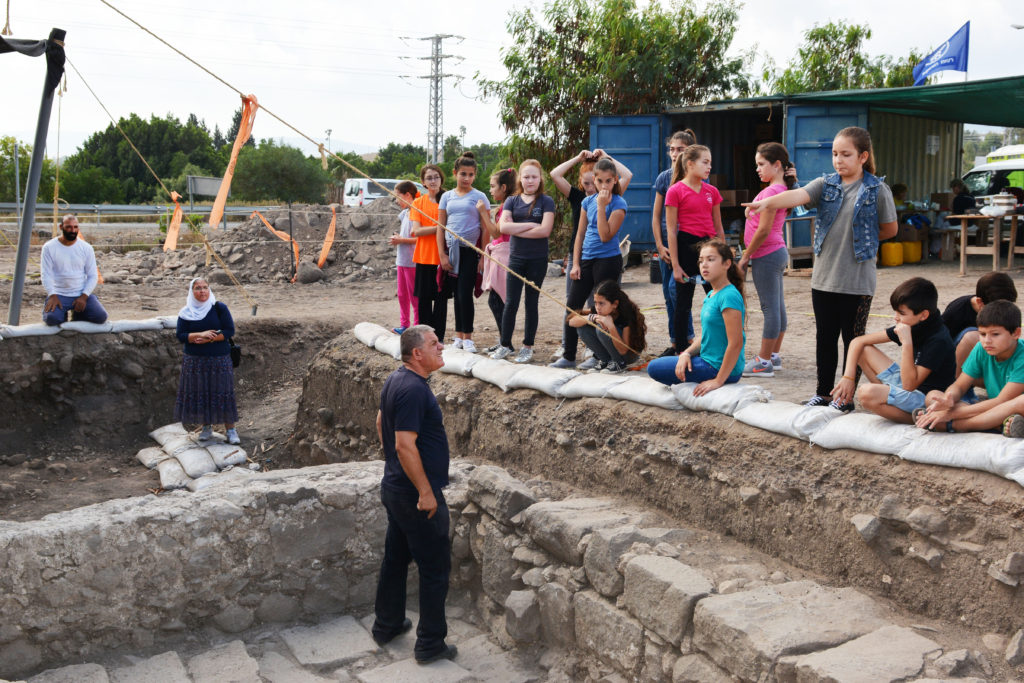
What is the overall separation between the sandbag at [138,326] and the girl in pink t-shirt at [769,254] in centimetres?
702

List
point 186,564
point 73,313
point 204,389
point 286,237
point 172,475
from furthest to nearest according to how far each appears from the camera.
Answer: point 286,237 → point 73,313 → point 204,389 → point 172,475 → point 186,564

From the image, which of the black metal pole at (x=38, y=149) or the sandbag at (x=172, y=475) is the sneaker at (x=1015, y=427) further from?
the black metal pole at (x=38, y=149)

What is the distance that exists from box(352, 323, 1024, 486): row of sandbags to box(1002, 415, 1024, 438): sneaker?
0.11 feet

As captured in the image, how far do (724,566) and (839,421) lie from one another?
2.77ft

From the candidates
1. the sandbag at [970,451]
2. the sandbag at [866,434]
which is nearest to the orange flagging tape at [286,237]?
the sandbag at [866,434]

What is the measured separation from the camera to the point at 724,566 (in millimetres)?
4211

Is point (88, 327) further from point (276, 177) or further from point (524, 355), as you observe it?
point (276, 177)

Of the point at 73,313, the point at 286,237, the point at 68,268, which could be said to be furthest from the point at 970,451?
the point at 286,237

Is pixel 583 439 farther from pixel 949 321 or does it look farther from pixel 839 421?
pixel 949 321

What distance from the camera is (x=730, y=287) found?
16.1ft

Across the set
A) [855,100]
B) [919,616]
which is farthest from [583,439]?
[855,100]

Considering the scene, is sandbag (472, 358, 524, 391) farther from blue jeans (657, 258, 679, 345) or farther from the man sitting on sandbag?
the man sitting on sandbag

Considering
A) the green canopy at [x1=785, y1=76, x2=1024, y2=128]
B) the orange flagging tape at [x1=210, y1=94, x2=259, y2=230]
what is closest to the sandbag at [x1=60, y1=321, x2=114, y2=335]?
the orange flagging tape at [x1=210, y1=94, x2=259, y2=230]

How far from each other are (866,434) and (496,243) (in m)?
4.30
